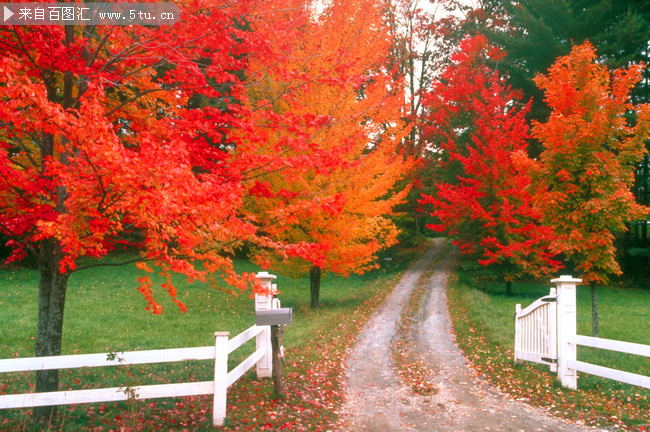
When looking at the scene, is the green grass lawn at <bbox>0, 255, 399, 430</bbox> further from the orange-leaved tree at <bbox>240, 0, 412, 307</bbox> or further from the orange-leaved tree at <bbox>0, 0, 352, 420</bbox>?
the orange-leaved tree at <bbox>240, 0, 412, 307</bbox>

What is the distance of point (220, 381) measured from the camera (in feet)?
17.6

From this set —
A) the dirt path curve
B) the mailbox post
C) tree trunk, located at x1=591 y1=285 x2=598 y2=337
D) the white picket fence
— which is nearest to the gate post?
the white picket fence

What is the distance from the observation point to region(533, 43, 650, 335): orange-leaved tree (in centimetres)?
1059

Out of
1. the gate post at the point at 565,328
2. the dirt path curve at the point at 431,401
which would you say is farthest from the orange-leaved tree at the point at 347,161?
the gate post at the point at 565,328

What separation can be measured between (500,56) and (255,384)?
2569cm

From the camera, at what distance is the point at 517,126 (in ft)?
61.1

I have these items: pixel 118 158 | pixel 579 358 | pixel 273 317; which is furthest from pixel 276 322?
pixel 579 358

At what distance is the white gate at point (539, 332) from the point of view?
7699 millimetres

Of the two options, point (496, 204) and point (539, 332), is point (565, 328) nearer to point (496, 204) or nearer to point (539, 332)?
point (539, 332)

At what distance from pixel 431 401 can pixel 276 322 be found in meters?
2.69

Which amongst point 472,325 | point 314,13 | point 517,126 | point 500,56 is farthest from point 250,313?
point 500,56

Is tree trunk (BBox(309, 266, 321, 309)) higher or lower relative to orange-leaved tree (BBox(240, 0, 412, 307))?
lower

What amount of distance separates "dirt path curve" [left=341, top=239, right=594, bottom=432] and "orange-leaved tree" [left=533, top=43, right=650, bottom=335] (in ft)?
13.3

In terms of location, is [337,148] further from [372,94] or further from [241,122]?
[372,94]
